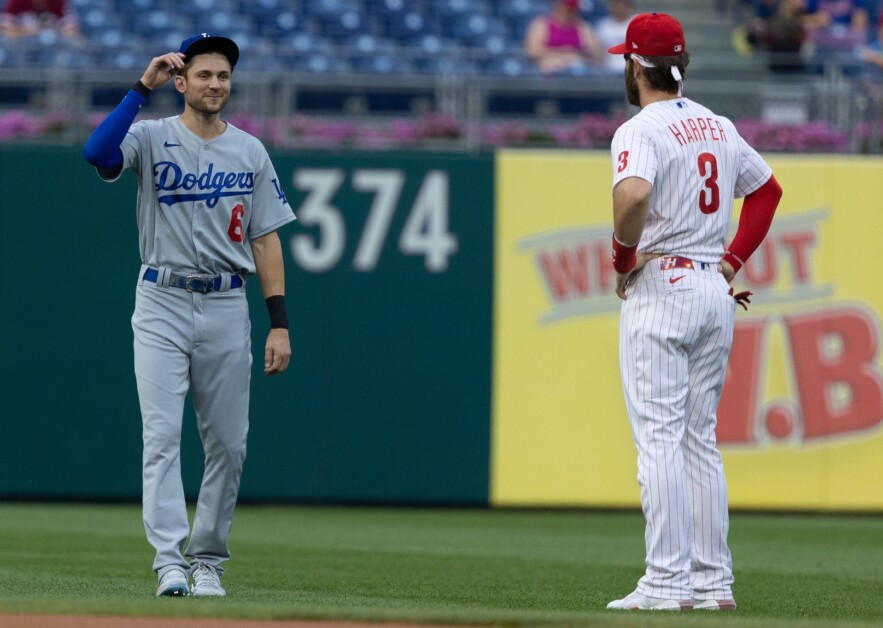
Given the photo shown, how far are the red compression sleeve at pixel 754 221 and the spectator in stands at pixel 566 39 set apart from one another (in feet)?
21.8

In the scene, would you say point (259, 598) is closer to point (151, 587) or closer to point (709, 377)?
point (151, 587)

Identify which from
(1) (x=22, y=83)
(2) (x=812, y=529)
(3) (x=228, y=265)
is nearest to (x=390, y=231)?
(1) (x=22, y=83)

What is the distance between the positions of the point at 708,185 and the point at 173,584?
91.3 inches

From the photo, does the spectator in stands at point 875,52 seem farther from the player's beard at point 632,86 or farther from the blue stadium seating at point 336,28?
the player's beard at point 632,86

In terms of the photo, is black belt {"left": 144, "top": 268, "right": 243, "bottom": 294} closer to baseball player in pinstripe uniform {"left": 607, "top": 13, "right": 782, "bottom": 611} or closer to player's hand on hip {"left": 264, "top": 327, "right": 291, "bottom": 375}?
player's hand on hip {"left": 264, "top": 327, "right": 291, "bottom": 375}

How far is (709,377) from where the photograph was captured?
210 inches


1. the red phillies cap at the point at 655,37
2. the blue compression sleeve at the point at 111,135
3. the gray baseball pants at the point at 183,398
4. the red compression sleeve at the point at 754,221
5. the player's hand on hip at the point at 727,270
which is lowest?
the gray baseball pants at the point at 183,398

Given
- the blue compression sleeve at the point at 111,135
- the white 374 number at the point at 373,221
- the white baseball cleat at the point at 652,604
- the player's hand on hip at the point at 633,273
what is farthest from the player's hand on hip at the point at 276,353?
the white 374 number at the point at 373,221

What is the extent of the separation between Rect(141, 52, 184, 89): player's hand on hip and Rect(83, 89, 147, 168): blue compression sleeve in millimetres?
97

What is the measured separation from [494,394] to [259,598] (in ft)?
18.0

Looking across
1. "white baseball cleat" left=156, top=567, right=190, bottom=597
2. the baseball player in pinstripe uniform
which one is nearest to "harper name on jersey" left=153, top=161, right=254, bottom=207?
"white baseball cleat" left=156, top=567, right=190, bottom=597

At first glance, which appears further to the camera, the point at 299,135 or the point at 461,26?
the point at 461,26

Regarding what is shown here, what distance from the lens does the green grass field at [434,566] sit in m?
4.77

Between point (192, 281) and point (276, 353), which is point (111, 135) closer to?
point (192, 281)
